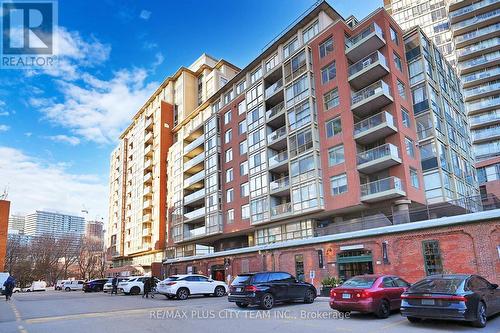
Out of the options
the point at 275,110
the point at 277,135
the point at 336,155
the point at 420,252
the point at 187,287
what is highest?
the point at 275,110

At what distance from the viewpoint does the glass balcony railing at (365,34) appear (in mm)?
31675

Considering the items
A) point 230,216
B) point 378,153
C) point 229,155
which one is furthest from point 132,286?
point 378,153

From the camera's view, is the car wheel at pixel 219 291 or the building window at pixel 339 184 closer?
the car wheel at pixel 219 291

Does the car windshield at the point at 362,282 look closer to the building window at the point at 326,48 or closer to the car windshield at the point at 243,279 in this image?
the car windshield at the point at 243,279

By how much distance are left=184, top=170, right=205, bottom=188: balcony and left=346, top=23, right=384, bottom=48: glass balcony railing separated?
23358 millimetres

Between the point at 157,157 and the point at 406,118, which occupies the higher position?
the point at 157,157

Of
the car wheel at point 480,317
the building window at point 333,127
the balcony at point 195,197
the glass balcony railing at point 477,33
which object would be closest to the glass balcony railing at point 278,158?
the building window at point 333,127

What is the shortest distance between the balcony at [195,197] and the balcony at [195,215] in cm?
123

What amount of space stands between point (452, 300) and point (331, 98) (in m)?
24.7

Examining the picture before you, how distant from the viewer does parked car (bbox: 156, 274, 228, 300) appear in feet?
76.2

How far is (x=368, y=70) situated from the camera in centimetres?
3044

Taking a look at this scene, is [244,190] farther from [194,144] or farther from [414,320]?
[414,320]

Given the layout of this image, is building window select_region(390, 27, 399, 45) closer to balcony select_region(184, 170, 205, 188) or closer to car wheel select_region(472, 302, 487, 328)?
balcony select_region(184, 170, 205, 188)

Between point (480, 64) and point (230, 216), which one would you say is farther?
point (480, 64)
